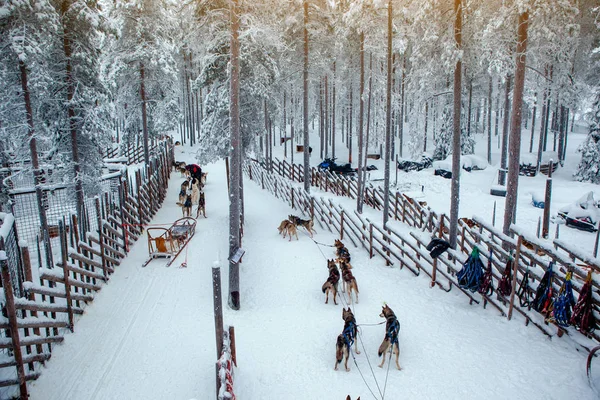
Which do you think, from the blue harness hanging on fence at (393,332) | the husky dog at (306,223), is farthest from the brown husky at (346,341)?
the husky dog at (306,223)

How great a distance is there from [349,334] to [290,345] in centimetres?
152

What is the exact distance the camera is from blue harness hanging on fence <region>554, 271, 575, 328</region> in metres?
6.97

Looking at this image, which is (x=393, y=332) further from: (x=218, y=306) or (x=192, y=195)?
(x=192, y=195)

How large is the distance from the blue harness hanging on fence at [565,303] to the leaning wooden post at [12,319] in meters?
9.24

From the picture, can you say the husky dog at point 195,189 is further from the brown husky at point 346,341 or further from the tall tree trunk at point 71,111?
the brown husky at point 346,341

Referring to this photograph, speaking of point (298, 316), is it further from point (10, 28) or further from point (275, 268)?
point (10, 28)

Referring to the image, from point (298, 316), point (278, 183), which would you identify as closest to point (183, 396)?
point (298, 316)

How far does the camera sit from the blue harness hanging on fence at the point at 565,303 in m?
6.97

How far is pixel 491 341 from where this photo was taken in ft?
26.3

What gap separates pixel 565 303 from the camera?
7016mm

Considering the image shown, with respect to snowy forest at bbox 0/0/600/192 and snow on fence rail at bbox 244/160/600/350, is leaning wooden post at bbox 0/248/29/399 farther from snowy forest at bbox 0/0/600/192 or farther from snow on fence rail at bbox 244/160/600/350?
snow on fence rail at bbox 244/160/600/350

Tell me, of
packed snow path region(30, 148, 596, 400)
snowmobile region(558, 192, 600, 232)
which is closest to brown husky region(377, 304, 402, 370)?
packed snow path region(30, 148, 596, 400)

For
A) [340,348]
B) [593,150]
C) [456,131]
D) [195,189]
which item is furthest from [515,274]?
[593,150]

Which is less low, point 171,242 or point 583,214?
point 171,242
